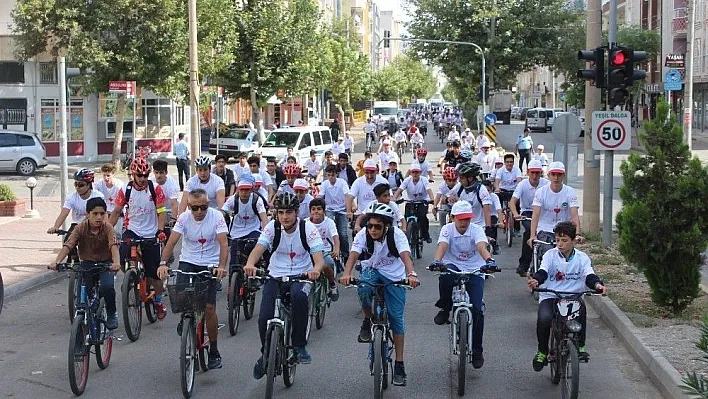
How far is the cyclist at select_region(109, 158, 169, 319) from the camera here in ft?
37.3

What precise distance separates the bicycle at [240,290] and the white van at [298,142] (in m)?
23.1

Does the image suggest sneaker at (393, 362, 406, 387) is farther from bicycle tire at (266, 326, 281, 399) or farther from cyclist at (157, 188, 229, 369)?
cyclist at (157, 188, 229, 369)

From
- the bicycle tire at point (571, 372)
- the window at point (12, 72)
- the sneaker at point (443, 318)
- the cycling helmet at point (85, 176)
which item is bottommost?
the bicycle tire at point (571, 372)

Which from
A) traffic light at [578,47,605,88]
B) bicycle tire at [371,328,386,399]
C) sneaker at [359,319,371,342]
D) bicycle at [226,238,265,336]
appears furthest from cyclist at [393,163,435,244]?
bicycle tire at [371,328,386,399]

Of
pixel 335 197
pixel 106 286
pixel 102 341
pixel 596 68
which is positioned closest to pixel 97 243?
pixel 106 286

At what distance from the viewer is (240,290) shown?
11.5 metres

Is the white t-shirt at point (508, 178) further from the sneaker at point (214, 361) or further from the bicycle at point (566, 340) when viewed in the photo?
the sneaker at point (214, 361)

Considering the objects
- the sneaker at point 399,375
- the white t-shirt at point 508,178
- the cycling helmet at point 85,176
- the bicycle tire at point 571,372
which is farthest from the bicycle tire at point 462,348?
the white t-shirt at point 508,178

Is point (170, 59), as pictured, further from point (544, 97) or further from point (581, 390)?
point (544, 97)

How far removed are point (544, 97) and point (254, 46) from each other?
8110cm

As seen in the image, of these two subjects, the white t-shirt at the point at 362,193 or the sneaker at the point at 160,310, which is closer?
the sneaker at the point at 160,310

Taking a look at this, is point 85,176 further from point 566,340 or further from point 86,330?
point 566,340

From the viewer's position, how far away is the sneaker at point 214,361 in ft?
29.8

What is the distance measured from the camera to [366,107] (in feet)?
294
